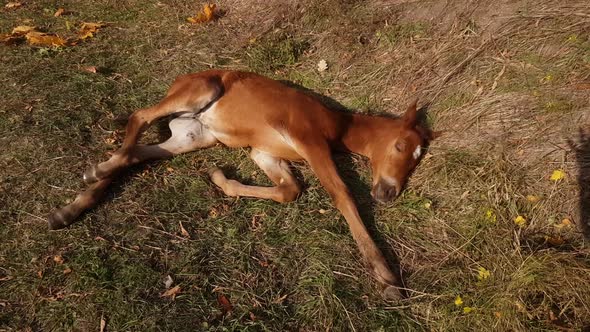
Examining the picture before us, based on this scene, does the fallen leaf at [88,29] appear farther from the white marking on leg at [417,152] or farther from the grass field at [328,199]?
the white marking on leg at [417,152]

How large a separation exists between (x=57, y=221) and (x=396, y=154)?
314 cm

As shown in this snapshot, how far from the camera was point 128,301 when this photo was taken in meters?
3.48

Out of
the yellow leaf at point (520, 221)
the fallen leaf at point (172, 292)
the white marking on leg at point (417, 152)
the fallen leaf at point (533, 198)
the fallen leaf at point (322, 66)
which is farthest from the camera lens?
the fallen leaf at point (322, 66)

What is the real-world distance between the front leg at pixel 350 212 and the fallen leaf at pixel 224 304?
1169 mm

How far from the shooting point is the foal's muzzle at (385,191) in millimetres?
4488

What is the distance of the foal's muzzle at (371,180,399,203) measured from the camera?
449 cm

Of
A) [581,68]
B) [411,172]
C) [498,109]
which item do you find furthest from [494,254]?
[581,68]

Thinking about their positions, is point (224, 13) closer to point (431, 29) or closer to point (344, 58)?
point (344, 58)

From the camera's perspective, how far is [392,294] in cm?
361

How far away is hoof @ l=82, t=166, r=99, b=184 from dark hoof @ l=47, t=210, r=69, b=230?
1.65 feet

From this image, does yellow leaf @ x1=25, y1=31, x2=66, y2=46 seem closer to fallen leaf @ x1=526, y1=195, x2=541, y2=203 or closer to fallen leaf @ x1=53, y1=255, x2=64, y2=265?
fallen leaf @ x1=53, y1=255, x2=64, y2=265

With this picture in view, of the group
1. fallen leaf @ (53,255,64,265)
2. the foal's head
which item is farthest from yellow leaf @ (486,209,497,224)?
fallen leaf @ (53,255,64,265)

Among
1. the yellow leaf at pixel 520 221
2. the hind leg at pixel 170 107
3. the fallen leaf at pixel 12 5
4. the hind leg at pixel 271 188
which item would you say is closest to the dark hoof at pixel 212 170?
the hind leg at pixel 271 188

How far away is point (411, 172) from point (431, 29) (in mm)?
2104
